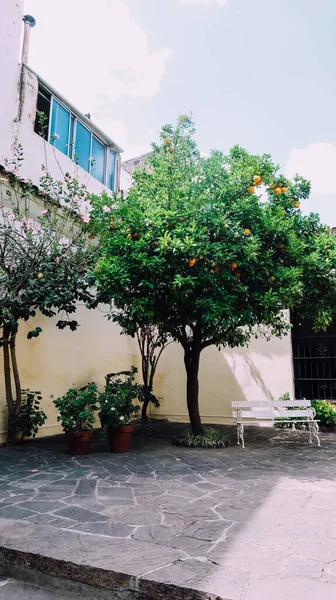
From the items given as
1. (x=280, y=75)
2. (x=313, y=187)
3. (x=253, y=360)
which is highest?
(x=280, y=75)

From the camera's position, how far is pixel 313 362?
33.3 feet

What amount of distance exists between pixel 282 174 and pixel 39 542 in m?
6.46

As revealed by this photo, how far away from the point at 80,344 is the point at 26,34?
7.65 metres

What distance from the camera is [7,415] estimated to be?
7.57m

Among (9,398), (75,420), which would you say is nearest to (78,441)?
(75,420)

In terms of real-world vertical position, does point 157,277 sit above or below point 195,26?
below

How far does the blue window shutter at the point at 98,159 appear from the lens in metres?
11.7

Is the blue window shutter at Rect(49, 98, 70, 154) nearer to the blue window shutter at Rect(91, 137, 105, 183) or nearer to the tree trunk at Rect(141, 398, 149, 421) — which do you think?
the blue window shutter at Rect(91, 137, 105, 183)

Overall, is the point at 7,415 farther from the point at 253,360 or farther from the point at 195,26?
the point at 195,26

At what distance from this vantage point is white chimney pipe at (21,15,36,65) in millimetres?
9552

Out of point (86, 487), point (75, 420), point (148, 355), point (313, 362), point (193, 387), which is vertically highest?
point (148, 355)

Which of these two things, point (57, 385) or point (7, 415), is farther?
point (57, 385)

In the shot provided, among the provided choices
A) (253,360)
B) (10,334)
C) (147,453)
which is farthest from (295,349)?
(10,334)

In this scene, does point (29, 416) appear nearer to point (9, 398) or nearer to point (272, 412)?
point (9, 398)
